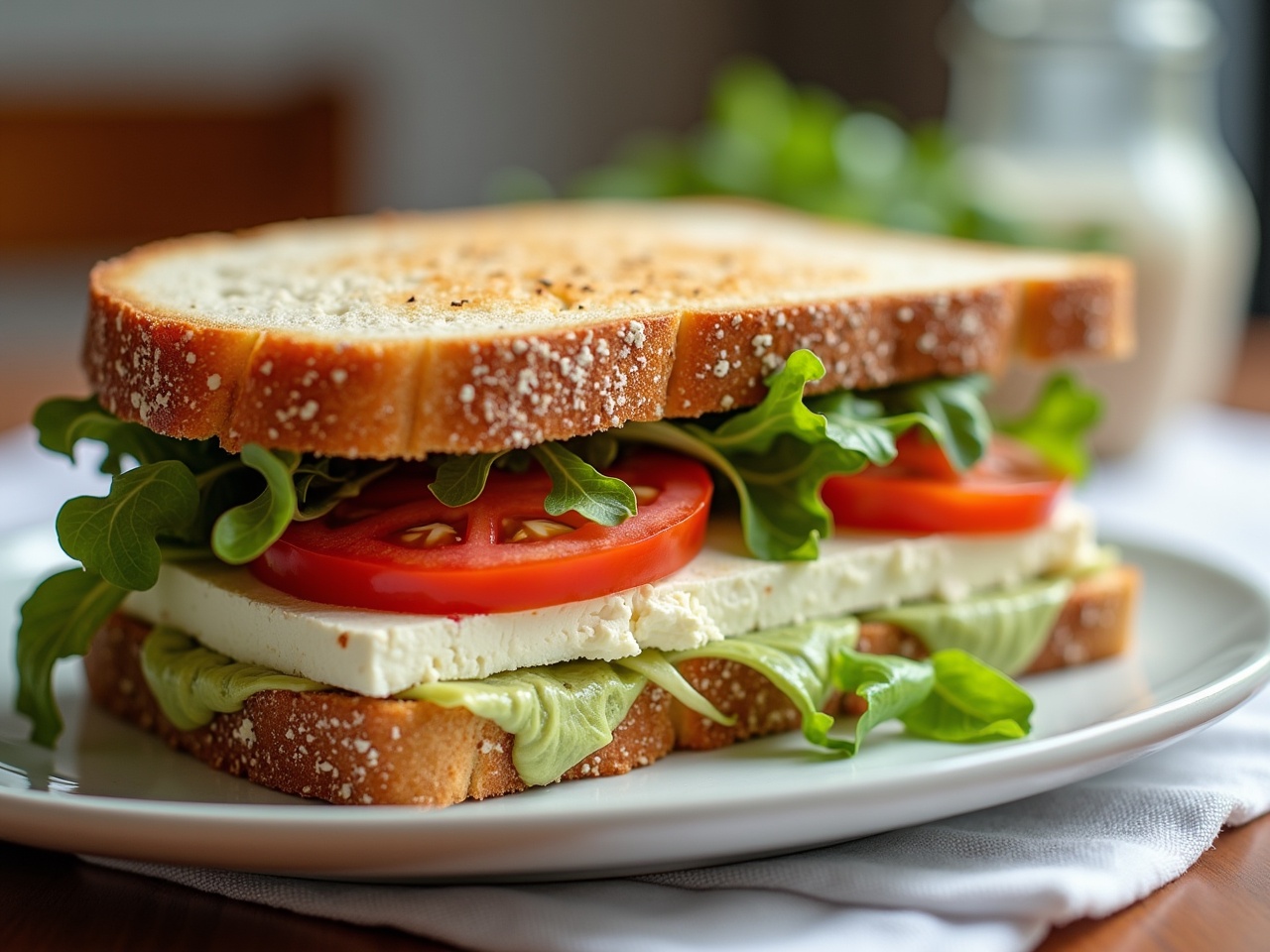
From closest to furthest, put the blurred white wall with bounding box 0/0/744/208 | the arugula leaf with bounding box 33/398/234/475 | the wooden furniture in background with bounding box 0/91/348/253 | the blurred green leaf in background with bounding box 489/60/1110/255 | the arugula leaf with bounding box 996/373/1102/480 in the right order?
the arugula leaf with bounding box 33/398/234/475
the arugula leaf with bounding box 996/373/1102/480
the blurred green leaf in background with bounding box 489/60/1110/255
the wooden furniture in background with bounding box 0/91/348/253
the blurred white wall with bounding box 0/0/744/208

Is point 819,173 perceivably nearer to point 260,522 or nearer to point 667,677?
point 667,677

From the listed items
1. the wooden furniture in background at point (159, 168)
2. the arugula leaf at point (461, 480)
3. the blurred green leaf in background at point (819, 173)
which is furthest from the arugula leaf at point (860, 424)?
the wooden furniture in background at point (159, 168)

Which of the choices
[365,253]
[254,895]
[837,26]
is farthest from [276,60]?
[254,895]

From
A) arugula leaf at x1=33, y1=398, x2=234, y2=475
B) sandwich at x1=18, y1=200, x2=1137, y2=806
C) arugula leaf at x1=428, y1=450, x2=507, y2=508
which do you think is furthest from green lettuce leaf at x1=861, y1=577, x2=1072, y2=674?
arugula leaf at x1=33, y1=398, x2=234, y2=475

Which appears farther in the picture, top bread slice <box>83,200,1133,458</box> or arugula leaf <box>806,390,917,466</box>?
arugula leaf <box>806,390,917,466</box>

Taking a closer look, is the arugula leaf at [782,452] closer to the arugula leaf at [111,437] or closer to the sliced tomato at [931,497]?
the sliced tomato at [931,497]

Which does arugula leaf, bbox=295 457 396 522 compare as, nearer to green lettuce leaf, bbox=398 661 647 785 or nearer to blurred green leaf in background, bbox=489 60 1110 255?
green lettuce leaf, bbox=398 661 647 785

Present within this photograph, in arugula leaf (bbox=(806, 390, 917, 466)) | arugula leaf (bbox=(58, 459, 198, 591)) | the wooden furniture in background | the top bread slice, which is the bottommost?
the wooden furniture in background
